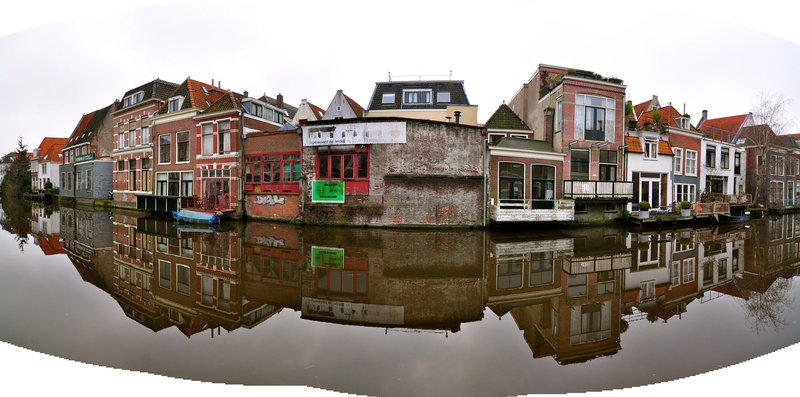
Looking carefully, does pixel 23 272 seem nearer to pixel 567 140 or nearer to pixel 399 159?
pixel 399 159

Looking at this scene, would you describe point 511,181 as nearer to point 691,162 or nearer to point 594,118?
point 594,118

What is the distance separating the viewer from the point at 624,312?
546 cm

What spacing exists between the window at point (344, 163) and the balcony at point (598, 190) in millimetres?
11286

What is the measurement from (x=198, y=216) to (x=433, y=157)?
1257 centimetres

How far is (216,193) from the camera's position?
66.7ft

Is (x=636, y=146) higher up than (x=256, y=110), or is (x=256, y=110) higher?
(x=256, y=110)

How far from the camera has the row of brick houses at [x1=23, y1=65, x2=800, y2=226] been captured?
1616cm

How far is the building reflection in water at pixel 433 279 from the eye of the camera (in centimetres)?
501

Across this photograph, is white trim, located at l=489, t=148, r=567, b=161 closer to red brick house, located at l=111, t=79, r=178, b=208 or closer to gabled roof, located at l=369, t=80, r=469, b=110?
gabled roof, located at l=369, t=80, r=469, b=110

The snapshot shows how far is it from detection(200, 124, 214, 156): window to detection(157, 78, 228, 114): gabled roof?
183cm

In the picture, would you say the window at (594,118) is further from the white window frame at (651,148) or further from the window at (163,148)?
the window at (163,148)

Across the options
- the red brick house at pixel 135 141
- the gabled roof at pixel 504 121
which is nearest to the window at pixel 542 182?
the gabled roof at pixel 504 121

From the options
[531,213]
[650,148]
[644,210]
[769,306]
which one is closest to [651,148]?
[650,148]

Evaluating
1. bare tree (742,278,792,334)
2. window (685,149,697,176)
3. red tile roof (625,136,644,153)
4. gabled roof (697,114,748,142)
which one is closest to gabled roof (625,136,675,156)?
red tile roof (625,136,644,153)
